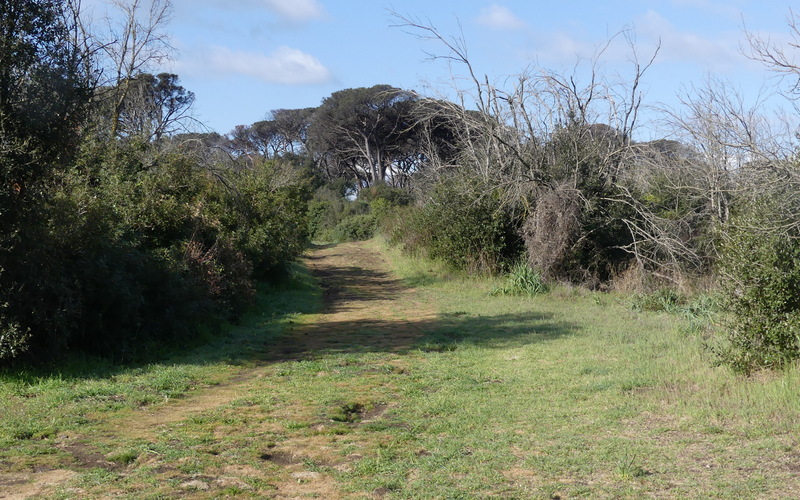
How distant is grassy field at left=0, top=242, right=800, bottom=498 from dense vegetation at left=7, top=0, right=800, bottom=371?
83 centimetres

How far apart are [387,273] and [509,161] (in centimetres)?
774

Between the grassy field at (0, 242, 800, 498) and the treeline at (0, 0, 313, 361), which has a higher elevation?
the treeline at (0, 0, 313, 361)

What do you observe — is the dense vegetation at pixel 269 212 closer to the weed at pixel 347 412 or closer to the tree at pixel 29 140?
the tree at pixel 29 140

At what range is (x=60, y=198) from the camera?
10.0 meters

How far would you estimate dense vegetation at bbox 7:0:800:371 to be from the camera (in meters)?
8.30

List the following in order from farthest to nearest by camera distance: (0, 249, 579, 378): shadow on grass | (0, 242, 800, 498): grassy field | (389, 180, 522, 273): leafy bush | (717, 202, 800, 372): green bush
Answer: (389, 180, 522, 273): leafy bush
(0, 249, 579, 378): shadow on grass
(717, 202, 800, 372): green bush
(0, 242, 800, 498): grassy field

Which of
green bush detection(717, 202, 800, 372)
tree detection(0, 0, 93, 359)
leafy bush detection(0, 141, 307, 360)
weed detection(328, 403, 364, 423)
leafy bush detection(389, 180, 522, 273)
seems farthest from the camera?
leafy bush detection(389, 180, 522, 273)

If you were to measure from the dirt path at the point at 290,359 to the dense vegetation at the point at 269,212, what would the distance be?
6.05ft

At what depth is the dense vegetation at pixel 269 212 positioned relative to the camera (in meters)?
8.30

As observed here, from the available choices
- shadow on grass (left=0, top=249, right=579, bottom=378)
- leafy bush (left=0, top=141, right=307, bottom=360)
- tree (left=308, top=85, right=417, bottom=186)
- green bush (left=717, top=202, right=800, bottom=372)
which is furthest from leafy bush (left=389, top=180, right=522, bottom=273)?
tree (left=308, top=85, right=417, bottom=186)

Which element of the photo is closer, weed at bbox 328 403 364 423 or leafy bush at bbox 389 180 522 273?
weed at bbox 328 403 364 423

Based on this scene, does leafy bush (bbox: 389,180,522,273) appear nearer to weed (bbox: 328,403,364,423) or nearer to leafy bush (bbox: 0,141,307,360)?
leafy bush (bbox: 0,141,307,360)

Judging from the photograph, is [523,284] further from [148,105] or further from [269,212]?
[148,105]

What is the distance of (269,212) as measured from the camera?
20469 mm
